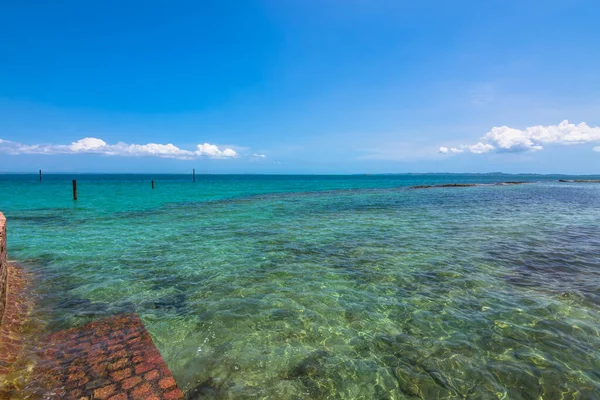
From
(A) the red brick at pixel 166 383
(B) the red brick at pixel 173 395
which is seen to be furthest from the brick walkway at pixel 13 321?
(B) the red brick at pixel 173 395

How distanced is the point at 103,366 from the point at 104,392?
729 mm

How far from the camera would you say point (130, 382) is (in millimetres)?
4844

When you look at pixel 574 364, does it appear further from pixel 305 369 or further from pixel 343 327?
pixel 305 369

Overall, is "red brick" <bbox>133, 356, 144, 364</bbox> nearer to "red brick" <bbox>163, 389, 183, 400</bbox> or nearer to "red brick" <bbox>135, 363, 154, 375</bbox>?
"red brick" <bbox>135, 363, 154, 375</bbox>

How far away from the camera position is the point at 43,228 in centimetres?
1864

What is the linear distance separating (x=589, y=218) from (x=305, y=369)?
87.4 feet

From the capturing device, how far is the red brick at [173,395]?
15.1ft

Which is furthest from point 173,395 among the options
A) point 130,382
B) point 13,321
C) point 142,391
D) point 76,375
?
point 13,321

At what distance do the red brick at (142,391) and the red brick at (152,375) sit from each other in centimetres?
14

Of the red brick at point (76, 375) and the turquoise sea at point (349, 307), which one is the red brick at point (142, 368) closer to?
the turquoise sea at point (349, 307)

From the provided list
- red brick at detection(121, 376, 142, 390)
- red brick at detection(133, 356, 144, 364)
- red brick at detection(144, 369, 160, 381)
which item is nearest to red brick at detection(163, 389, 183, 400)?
red brick at detection(144, 369, 160, 381)

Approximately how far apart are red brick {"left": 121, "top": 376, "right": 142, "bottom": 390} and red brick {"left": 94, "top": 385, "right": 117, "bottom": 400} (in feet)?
0.43

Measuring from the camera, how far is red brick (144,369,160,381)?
4984 millimetres

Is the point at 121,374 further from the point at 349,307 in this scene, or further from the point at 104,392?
the point at 349,307
